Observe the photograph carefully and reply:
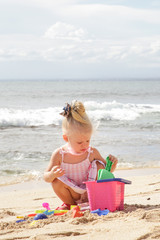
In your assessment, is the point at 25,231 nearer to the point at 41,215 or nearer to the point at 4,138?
the point at 41,215

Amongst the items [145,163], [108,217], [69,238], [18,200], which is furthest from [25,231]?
[145,163]

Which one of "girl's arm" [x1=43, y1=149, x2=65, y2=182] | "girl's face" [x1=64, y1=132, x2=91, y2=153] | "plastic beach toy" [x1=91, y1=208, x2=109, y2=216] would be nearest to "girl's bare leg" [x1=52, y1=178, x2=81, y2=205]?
"girl's arm" [x1=43, y1=149, x2=65, y2=182]

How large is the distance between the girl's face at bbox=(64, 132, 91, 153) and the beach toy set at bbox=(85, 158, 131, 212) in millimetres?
388

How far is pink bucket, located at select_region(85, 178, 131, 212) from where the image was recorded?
3.22 meters

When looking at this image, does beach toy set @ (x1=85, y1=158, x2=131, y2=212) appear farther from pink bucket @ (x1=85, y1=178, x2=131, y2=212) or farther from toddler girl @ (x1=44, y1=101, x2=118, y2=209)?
toddler girl @ (x1=44, y1=101, x2=118, y2=209)

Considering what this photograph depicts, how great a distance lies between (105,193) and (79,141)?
57 centimetres

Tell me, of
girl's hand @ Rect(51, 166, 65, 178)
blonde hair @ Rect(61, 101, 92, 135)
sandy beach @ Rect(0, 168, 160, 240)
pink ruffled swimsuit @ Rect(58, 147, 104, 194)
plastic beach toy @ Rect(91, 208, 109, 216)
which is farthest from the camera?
pink ruffled swimsuit @ Rect(58, 147, 104, 194)

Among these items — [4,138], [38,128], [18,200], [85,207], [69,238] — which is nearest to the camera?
[69,238]

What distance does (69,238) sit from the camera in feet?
8.36

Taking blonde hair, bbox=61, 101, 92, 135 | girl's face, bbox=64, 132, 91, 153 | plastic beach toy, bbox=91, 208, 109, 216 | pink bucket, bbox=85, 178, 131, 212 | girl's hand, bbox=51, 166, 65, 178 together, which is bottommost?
plastic beach toy, bbox=91, 208, 109, 216

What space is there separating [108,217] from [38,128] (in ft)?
32.7

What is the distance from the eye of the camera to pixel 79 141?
11.7ft

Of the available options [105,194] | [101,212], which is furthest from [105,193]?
[101,212]

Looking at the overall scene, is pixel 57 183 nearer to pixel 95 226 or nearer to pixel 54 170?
pixel 54 170
